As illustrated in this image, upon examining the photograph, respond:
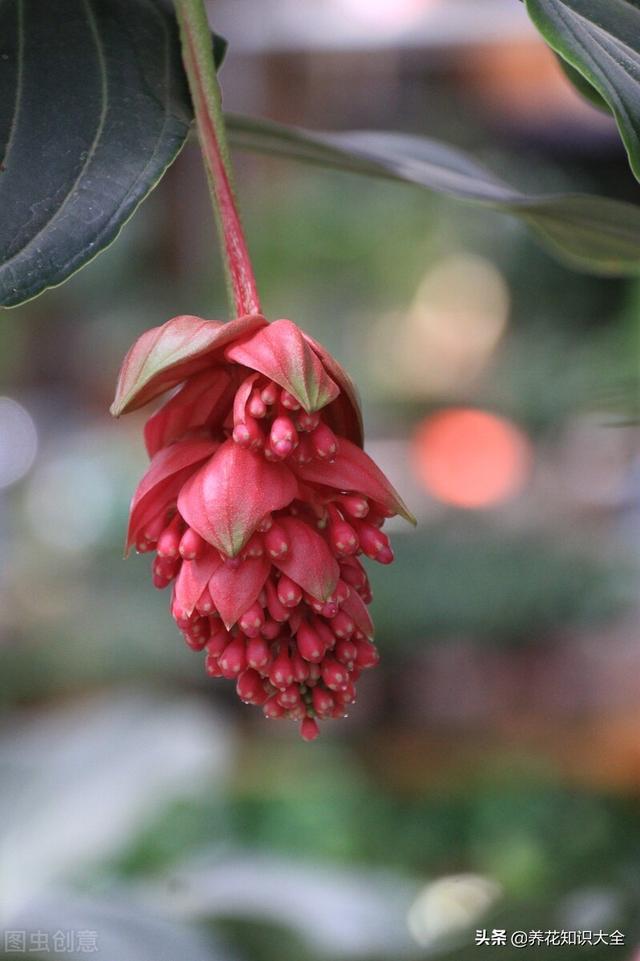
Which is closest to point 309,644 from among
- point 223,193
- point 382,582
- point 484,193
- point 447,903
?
point 223,193

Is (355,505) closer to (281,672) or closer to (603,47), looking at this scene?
(281,672)

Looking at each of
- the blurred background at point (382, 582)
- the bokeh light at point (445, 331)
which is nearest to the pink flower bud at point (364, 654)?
the blurred background at point (382, 582)

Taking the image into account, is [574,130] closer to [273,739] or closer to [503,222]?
[503,222]

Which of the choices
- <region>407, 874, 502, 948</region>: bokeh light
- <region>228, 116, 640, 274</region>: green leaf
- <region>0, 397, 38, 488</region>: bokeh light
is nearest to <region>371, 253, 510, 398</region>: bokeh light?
<region>0, 397, 38, 488</region>: bokeh light

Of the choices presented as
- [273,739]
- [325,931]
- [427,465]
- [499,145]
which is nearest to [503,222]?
[499,145]

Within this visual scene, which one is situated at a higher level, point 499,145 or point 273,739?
point 499,145

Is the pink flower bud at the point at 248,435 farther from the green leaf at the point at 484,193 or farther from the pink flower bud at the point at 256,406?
the green leaf at the point at 484,193
